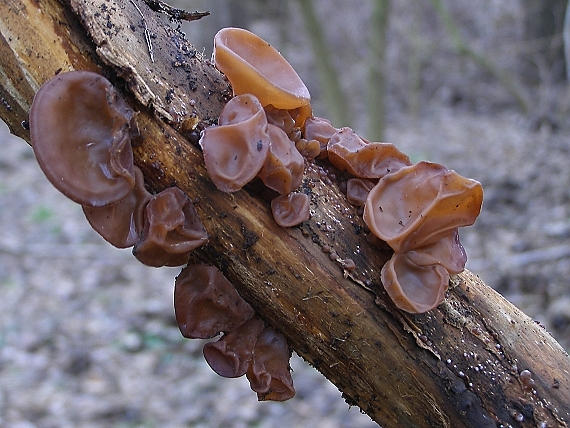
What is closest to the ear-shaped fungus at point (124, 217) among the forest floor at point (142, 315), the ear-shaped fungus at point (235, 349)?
the ear-shaped fungus at point (235, 349)

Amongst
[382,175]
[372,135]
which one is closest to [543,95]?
[372,135]

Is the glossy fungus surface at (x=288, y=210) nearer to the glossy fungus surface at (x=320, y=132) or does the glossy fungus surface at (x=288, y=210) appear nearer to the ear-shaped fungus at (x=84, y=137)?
the glossy fungus surface at (x=320, y=132)

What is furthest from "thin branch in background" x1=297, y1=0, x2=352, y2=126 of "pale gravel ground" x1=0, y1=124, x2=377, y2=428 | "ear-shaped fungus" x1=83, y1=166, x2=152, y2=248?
"ear-shaped fungus" x1=83, y1=166, x2=152, y2=248

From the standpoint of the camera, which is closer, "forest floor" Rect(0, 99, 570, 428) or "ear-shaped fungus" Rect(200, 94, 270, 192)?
"ear-shaped fungus" Rect(200, 94, 270, 192)

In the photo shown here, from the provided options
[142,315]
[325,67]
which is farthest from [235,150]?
[325,67]

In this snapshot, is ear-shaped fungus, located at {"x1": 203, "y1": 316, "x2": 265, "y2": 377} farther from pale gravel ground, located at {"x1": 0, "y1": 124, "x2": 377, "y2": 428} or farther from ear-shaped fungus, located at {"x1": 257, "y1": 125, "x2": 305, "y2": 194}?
pale gravel ground, located at {"x1": 0, "y1": 124, "x2": 377, "y2": 428}

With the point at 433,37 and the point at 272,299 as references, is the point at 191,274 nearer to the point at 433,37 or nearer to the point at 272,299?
the point at 272,299

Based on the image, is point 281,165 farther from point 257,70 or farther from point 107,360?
point 107,360
